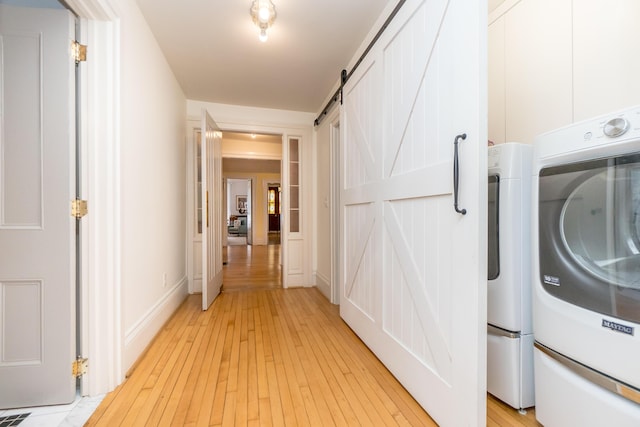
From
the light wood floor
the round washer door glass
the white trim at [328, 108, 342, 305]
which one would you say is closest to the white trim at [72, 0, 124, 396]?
the light wood floor

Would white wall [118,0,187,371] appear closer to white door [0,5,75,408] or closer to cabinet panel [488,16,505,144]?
white door [0,5,75,408]

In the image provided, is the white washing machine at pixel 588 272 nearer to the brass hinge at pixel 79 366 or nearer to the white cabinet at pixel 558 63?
the white cabinet at pixel 558 63

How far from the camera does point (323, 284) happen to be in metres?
3.44

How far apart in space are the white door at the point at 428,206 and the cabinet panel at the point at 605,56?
0.79 m

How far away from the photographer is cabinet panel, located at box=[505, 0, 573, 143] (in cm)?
144

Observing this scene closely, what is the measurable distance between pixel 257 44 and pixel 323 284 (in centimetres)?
272

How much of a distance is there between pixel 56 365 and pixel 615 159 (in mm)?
2617

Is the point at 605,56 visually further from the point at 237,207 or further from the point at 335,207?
the point at 237,207

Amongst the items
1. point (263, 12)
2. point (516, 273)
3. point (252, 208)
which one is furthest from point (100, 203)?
point (252, 208)

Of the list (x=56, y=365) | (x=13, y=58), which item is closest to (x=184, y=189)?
(x=13, y=58)

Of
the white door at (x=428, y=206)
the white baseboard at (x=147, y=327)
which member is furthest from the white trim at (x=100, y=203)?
the white door at (x=428, y=206)

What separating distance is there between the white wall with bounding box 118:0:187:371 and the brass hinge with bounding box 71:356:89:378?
7.4 inches

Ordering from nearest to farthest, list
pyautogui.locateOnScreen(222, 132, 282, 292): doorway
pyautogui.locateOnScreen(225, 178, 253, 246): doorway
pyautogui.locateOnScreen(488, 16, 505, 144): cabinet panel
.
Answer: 1. pyautogui.locateOnScreen(488, 16, 505, 144): cabinet panel
2. pyautogui.locateOnScreen(222, 132, 282, 292): doorway
3. pyautogui.locateOnScreen(225, 178, 253, 246): doorway

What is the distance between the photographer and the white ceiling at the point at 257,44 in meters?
1.87
